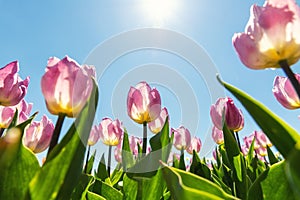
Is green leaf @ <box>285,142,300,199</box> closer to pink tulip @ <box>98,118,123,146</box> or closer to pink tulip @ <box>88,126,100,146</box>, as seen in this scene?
pink tulip @ <box>88,126,100,146</box>

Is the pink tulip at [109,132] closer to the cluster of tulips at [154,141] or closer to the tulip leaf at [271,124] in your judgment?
the cluster of tulips at [154,141]

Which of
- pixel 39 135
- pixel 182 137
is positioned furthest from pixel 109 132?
pixel 39 135

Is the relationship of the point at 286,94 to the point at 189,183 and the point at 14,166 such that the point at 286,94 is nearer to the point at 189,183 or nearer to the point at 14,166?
the point at 189,183

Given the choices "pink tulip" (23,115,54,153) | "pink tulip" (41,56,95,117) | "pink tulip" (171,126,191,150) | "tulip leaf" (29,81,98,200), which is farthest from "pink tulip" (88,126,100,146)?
"tulip leaf" (29,81,98,200)

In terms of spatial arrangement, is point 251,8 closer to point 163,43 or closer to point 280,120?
point 280,120

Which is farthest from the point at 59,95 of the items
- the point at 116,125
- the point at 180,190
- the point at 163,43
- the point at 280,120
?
the point at 116,125
